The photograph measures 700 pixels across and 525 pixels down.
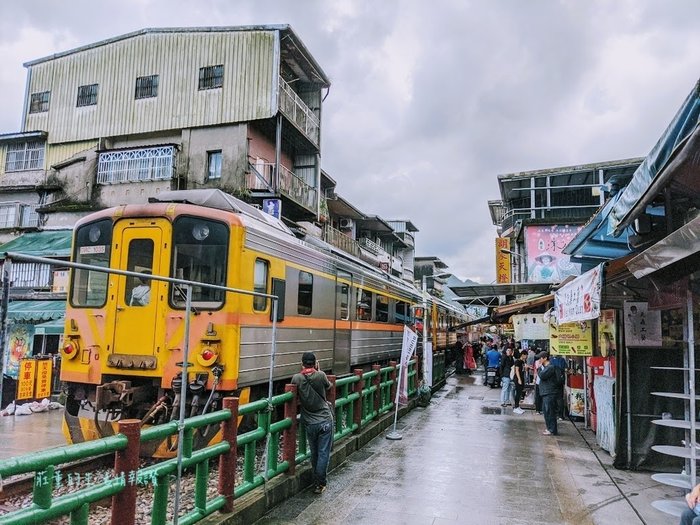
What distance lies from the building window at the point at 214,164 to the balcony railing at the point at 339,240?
746cm

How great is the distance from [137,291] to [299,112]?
15.5 metres

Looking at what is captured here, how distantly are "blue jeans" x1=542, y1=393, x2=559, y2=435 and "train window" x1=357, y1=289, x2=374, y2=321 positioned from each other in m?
4.39

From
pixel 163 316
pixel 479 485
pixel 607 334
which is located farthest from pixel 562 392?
pixel 163 316

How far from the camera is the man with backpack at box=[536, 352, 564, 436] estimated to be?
396 inches

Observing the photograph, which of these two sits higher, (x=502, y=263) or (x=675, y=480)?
(x=502, y=263)

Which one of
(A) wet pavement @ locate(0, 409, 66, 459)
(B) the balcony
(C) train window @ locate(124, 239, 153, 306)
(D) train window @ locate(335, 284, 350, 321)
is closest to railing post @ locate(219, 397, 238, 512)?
(C) train window @ locate(124, 239, 153, 306)

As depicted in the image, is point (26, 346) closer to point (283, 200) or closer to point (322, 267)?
point (322, 267)

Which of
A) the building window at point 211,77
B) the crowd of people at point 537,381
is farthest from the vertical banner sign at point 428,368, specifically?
the building window at point 211,77

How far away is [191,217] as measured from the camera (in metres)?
6.96

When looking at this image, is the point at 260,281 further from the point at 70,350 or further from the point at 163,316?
the point at 70,350

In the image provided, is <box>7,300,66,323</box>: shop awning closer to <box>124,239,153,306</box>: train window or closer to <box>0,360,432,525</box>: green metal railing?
<box>124,239,153,306</box>: train window

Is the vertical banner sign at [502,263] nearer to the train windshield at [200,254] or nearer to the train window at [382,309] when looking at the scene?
the train window at [382,309]

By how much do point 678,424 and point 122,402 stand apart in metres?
6.05

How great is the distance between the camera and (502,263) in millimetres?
27859
